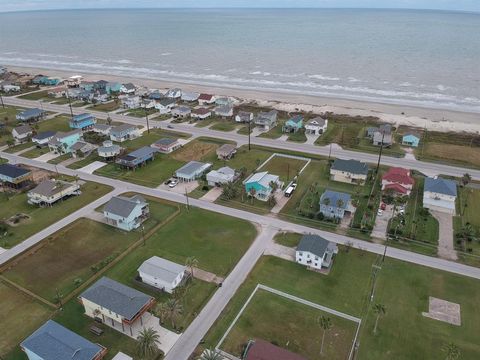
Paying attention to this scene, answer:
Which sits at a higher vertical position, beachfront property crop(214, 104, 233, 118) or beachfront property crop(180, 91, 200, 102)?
beachfront property crop(180, 91, 200, 102)

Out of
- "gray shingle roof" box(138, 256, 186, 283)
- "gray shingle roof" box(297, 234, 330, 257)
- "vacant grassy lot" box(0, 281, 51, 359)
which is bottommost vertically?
"vacant grassy lot" box(0, 281, 51, 359)

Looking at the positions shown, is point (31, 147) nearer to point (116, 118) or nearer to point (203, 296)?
point (116, 118)

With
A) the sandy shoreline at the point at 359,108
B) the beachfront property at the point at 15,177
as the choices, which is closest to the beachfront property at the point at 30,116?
the beachfront property at the point at 15,177

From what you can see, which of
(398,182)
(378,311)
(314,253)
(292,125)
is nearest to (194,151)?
(292,125)

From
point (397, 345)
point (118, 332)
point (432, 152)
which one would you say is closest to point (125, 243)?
point (118, 332)

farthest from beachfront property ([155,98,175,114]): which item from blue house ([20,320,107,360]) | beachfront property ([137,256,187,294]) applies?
blue house ([20,320,107,360])

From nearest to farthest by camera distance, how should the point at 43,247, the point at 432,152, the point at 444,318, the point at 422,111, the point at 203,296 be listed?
the point at 444,318 < the point at 203,296 < the point at 43,247 < the point at 432,152 < the point at 422,111

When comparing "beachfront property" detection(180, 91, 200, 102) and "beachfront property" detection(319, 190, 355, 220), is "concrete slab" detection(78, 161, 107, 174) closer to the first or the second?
"beachfront property" detection(319, 190, 355, 220)

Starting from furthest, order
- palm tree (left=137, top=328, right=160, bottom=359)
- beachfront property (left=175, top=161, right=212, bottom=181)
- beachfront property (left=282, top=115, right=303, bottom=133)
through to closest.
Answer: beachfront property (left=282, top=115, right=303, bottom=133)
beachfront property (left=175, top=161, right=212, bottom=181)
palm tree (left=137, top=328, right=160, bottom=359)
